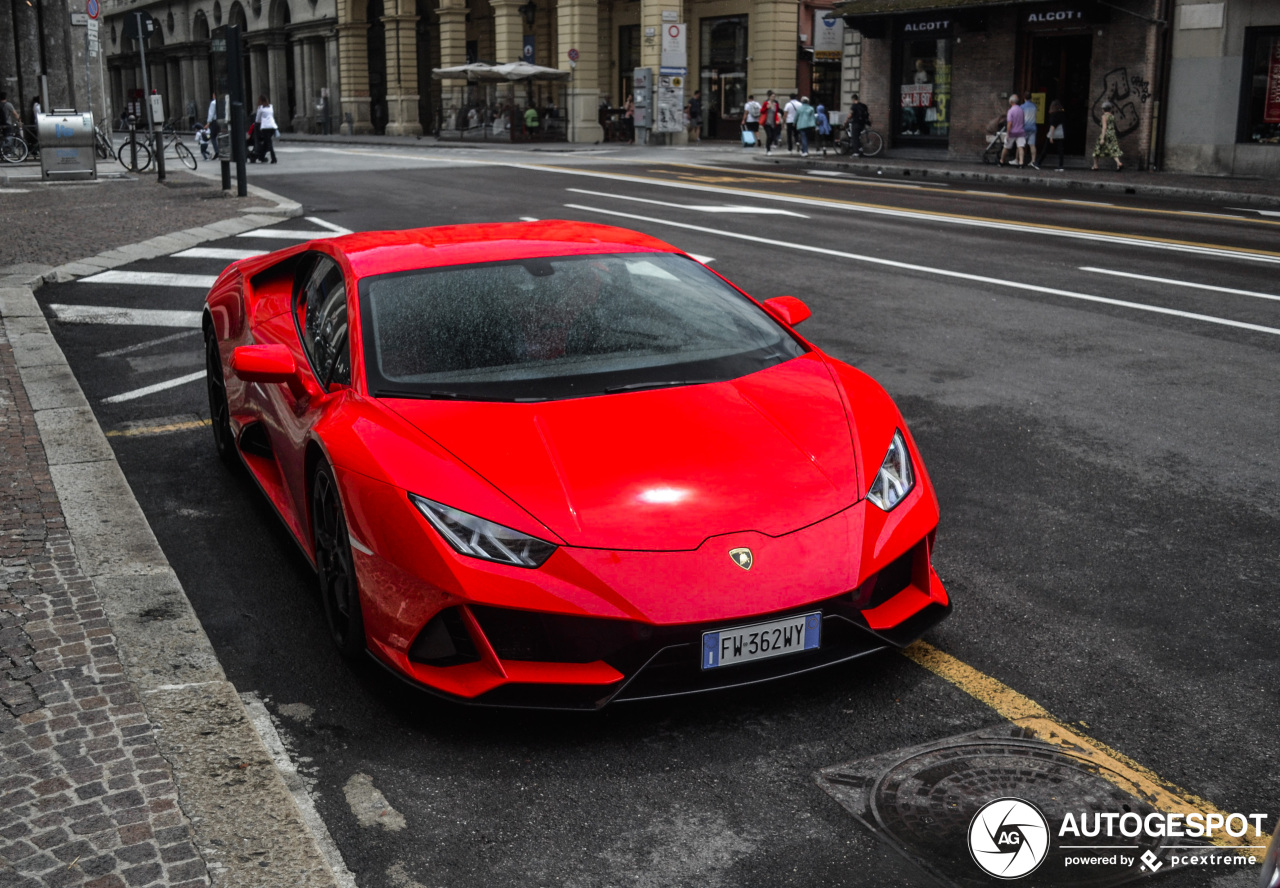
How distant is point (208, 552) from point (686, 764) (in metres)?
2.66

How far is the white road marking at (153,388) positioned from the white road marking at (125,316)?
200 cm

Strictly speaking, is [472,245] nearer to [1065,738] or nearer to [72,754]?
[72,754]

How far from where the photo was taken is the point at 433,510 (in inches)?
147

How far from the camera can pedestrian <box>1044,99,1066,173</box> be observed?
31406 mm

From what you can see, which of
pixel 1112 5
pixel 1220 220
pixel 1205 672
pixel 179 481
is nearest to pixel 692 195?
pixel 1220 220

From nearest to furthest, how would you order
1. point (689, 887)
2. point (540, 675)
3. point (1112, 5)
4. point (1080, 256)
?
point (689, 887), point (540, 675), point (1080, 256), point (1112, 5)

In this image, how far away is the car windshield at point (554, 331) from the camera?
14.5 feet

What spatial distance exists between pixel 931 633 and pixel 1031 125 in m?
29.7

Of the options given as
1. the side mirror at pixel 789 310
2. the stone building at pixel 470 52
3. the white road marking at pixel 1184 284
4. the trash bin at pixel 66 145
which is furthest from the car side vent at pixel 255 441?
the stone building at pixel 470 52

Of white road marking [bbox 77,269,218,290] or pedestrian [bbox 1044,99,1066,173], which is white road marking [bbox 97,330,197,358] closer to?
white road marking [bbox 77,269,218,290]

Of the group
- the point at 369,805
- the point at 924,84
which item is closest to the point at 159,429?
the point at 369,805

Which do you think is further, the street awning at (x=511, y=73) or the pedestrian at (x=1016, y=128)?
the street awning at (x=511, y=73)

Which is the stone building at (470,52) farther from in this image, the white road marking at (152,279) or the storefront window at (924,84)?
the white road marking at (152,279)

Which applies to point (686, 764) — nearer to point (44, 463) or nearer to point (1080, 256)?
point (44, 463)
